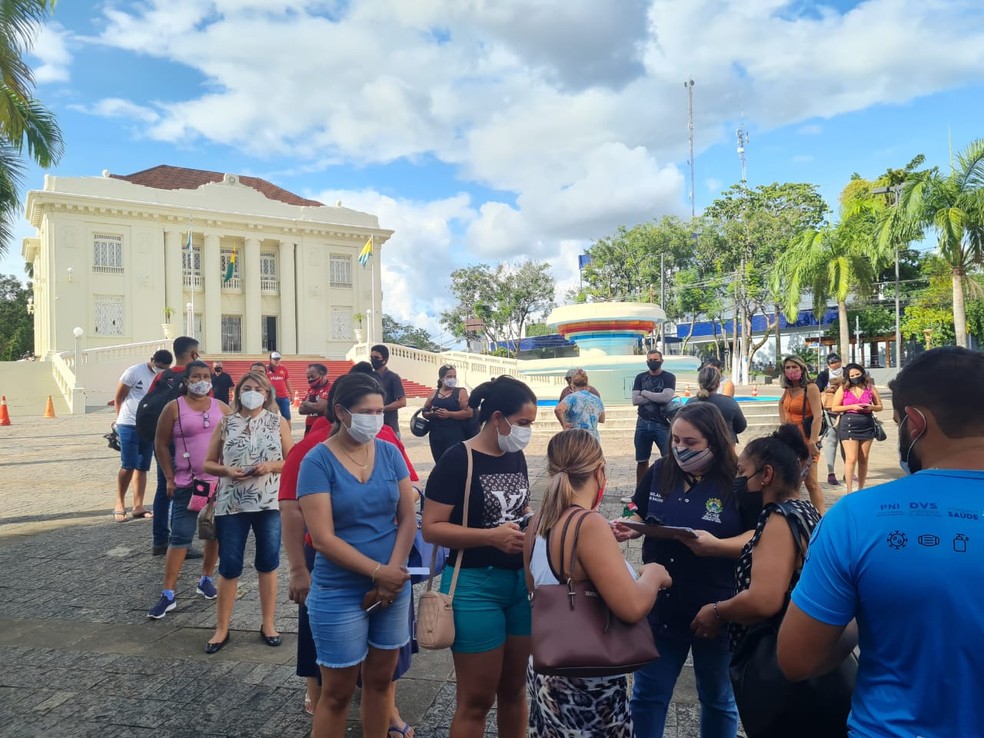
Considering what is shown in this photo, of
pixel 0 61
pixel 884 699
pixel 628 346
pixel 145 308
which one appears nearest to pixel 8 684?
pixel 884 699

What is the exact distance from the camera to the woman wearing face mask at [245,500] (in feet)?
14.4

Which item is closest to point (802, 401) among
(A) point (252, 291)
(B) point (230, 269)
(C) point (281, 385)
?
(C) point (281, 385)

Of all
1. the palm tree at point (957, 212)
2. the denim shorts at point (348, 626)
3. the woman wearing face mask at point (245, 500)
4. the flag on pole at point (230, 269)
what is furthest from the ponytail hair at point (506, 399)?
the flag on pole at point (230, 269)

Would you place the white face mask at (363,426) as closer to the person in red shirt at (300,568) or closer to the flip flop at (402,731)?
the person in red shirt at (300,568)

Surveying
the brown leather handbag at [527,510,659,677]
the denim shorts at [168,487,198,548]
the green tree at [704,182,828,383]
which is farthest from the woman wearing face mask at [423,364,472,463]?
the green tree at [704,182,828,383]

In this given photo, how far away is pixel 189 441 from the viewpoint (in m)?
5.14

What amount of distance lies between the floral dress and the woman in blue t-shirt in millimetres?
1523

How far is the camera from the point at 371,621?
299cm

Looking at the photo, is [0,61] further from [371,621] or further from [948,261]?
[948,261]

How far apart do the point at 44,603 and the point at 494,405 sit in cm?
447

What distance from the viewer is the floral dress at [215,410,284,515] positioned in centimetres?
439

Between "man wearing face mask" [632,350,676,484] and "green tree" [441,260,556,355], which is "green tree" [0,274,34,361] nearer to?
"green tree" [441,260,556,355]

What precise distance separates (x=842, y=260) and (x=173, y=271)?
35.1 metres

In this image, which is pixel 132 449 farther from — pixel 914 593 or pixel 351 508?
pixel 914 593
